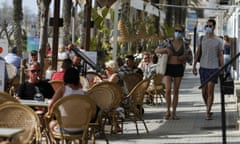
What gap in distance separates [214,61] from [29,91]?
4.77 metres

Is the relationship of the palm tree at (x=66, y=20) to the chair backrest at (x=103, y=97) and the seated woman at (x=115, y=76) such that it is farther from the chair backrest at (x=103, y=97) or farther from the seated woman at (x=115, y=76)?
the chair backrest at (x=103, y=97)

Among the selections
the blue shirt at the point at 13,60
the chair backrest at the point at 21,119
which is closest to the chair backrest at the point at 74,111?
the chair backrest at the point at 21,119

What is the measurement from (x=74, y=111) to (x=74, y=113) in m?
0.03

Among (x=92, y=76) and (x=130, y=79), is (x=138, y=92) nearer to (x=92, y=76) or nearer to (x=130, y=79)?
(x=130, y=79)

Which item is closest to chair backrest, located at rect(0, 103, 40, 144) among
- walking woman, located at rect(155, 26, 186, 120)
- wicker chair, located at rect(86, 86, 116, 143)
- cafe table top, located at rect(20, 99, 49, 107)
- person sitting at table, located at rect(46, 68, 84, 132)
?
person sitting at table, located at rect(46, 68, 84, 132)

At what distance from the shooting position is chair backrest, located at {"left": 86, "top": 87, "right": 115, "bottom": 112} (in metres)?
10.4

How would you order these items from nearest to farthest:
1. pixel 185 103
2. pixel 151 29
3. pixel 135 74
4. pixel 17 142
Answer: pixel 17 142 < pixel 135 74 < pixel 185 103 < pixel 151 29

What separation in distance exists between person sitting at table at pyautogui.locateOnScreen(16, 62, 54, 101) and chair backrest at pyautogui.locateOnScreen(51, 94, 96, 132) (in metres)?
1.73

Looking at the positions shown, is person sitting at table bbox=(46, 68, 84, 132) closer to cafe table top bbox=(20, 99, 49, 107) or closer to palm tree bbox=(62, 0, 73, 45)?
cafe table top bbox=(20, 99, 49, 107)

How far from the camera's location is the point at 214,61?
14.1 meters

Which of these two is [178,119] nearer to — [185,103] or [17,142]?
[185,103]

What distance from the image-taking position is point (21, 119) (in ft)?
26.3

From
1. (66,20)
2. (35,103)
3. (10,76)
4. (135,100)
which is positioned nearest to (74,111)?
(35,103)

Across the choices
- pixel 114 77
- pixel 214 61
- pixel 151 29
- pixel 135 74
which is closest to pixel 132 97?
pixel 114 77
